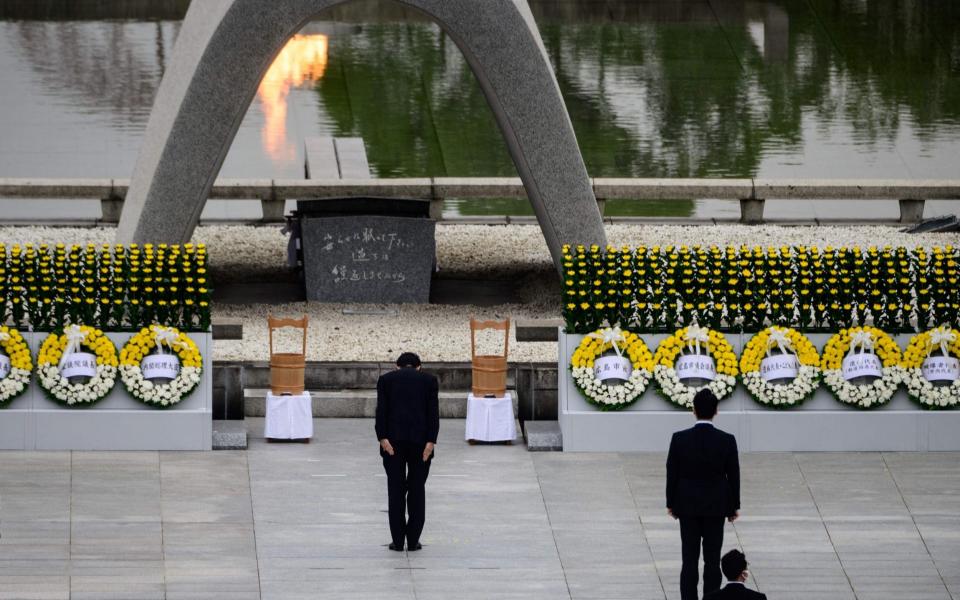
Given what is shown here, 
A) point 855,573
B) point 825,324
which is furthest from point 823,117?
point 855,573

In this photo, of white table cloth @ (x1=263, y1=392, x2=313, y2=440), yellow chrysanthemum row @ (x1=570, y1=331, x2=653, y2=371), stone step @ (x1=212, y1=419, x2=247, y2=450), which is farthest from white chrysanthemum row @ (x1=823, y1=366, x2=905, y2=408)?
stone step @ (x1=212, y1=419, x2=247, y2=450)

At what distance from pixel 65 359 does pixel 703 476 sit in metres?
5.60

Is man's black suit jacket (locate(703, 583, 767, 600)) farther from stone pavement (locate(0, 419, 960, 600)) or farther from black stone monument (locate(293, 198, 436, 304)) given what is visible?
black stone monument (locate(293, 198, 436, 304))

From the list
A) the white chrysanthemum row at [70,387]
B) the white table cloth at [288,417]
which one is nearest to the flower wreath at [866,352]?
the white table cloth at [288,417]

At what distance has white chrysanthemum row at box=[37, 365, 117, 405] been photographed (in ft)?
50.5

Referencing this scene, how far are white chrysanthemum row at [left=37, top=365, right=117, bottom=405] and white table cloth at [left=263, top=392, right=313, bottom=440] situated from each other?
1266 millimetres

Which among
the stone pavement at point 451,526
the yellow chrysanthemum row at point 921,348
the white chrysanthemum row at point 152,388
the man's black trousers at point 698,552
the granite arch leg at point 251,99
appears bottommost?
the stone pavement at point 451,526

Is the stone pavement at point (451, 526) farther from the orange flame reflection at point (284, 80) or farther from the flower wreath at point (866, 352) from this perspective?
the orange flame reflection at point (284, 80)

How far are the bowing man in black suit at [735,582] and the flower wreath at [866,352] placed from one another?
5.49 metres

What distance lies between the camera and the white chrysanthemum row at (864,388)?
15758 mm

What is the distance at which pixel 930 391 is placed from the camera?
15.8 meters

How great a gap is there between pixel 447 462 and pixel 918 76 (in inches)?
796

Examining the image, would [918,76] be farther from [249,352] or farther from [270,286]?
[249,352]

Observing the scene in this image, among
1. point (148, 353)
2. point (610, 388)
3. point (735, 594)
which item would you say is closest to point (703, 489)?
point (735, 594)
